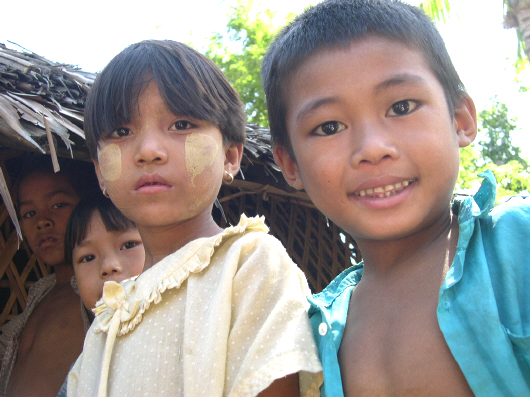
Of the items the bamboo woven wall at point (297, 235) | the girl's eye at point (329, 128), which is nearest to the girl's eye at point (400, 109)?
the girl's eye at point (329, 128)

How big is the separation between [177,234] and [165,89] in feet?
1.52

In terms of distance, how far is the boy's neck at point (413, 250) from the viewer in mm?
1282

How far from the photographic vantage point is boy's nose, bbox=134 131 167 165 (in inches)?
61.5

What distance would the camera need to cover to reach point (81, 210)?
2293 millimetres

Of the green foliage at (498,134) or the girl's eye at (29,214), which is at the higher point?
the green foliage at (498,134)

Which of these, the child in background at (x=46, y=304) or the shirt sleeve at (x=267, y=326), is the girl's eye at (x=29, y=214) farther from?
the shirt sleeve at (x=267, y=326)

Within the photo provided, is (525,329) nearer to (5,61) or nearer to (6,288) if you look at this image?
(5,61)

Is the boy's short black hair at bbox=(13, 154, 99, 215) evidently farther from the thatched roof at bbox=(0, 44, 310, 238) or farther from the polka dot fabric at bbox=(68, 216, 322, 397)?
the polka dot fabric at bbox=(68, 216, 322, 397)

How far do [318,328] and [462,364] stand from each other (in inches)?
16.5

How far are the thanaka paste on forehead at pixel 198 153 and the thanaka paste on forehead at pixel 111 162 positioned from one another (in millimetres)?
230

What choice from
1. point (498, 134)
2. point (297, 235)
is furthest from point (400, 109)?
point (498, 134)

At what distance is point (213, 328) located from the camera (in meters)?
1.25

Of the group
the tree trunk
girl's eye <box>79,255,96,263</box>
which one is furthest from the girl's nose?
the tree trunk

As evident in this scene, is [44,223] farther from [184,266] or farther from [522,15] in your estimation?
[522,15]
